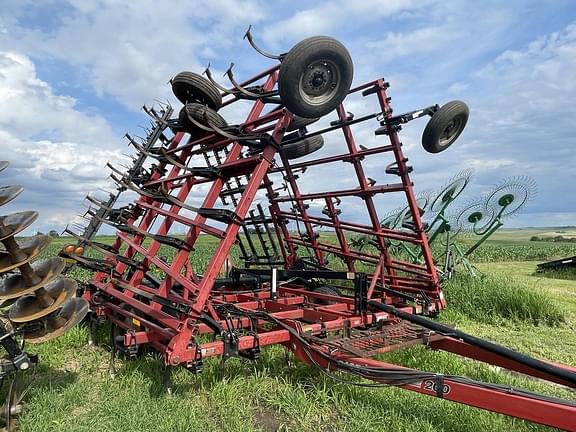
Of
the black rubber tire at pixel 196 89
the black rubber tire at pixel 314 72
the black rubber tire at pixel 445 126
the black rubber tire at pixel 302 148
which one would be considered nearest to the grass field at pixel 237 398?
the black rubber tire at pixel 314 72

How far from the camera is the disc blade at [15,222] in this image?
343cm

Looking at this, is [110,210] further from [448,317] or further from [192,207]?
[448,317]

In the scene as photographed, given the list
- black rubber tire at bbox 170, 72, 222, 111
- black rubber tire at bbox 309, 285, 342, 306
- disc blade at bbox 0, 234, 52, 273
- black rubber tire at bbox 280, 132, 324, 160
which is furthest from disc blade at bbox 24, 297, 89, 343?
black rubber tire at bbox 280, 132, 324, 160

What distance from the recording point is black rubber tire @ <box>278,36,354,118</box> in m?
4.27

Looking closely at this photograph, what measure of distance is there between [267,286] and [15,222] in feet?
14.4

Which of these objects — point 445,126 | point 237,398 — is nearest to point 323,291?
point 445,126

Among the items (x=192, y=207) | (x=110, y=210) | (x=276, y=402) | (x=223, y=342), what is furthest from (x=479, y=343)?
(x=110, y=210)

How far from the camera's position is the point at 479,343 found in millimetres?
3578

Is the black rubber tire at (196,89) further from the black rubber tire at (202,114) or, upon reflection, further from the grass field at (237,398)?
the grass field at (237,398)

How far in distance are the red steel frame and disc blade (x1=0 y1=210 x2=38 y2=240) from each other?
1.26 metres

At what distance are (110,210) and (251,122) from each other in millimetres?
3046

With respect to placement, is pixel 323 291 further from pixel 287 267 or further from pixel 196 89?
pixel 196 89

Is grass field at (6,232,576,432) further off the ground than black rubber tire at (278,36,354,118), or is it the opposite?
black rubber tire at (278,36,354,118)

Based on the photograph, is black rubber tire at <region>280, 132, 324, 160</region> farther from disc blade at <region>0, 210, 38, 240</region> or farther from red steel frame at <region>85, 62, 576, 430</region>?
disc blade at <region>0, 210, 38, 240</region>
